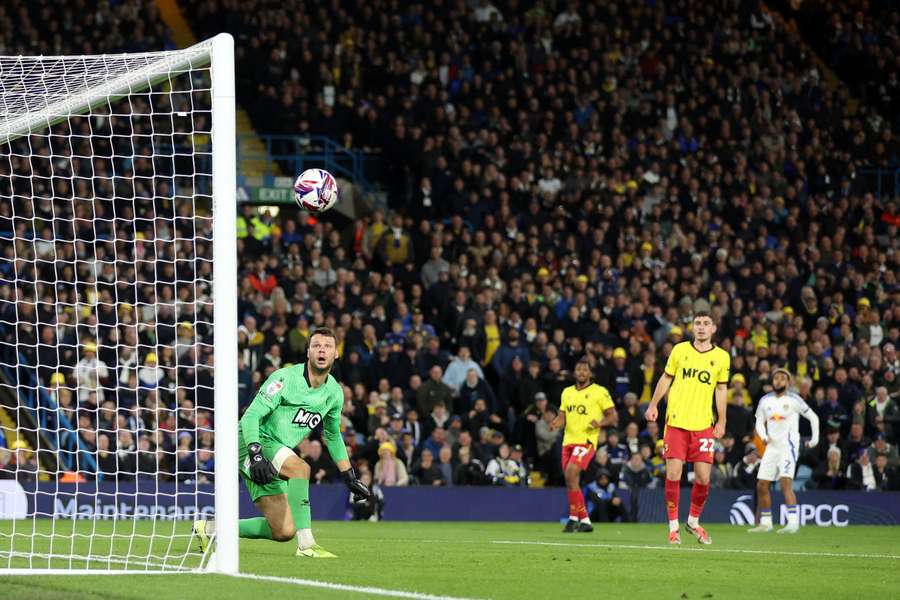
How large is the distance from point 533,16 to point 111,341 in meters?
14.8

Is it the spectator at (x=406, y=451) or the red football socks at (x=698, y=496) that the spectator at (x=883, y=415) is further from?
the red football socks at (x=698, y=496)

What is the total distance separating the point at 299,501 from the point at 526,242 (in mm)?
15681

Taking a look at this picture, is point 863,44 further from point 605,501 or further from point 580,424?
point 580,424

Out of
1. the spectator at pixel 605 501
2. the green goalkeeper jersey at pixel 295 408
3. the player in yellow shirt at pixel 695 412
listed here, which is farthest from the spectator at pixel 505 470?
the green goalkeeper jersey at pixel 295 408

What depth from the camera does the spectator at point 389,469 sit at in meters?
21.1

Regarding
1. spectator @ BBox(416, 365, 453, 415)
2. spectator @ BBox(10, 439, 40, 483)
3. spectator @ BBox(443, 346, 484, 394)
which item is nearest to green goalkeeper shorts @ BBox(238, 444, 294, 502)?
spectator @ BBox(10, 439, 40, 483)

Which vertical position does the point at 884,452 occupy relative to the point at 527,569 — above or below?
above

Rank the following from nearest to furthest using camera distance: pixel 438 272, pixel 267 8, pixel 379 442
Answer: pixel 379 442 → pixel 438 272 → pixel 267 8

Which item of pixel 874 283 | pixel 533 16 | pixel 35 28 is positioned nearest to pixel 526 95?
pixel 533 16

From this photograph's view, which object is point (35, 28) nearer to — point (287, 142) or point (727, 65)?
point (287, 142)

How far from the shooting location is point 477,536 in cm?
1586

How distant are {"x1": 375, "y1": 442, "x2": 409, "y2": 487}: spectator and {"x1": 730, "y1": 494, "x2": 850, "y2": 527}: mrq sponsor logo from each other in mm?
4986

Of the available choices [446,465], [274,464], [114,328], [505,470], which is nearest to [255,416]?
[274,464]

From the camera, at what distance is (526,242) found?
2631cm
